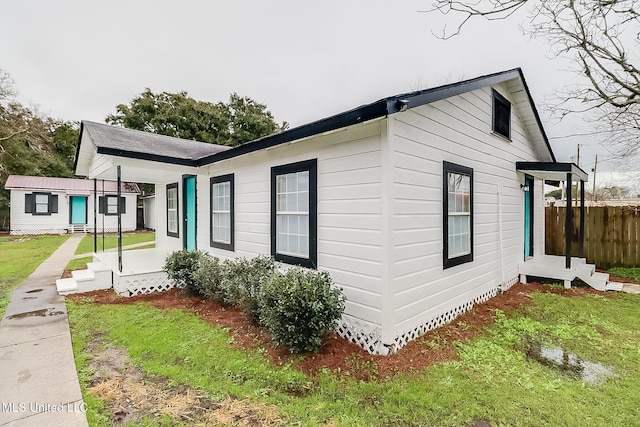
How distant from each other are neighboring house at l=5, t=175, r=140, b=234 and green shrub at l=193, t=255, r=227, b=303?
52.4 ft

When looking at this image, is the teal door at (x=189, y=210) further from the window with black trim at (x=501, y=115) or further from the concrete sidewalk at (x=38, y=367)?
the window with black trim at (x=501, y=115)

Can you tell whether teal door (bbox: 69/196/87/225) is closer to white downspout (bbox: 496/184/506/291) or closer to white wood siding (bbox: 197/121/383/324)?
white wood siding (bbox: 197/121/383/324)

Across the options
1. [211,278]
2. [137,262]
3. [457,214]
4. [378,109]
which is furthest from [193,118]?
[378,109]

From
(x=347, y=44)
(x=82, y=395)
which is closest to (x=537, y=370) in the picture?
(x=82, y=395)

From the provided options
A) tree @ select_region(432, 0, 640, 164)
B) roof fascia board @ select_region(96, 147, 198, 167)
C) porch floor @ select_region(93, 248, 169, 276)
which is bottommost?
porch floor @ select_region(93, 248, 169, 276)

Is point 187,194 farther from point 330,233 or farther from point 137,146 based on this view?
point 330,233

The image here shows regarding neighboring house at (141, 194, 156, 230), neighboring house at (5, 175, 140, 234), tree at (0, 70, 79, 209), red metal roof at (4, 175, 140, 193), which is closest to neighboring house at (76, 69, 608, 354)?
neighboring house at (5, 175, 140, 234)

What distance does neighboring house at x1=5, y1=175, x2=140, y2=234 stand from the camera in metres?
18.8

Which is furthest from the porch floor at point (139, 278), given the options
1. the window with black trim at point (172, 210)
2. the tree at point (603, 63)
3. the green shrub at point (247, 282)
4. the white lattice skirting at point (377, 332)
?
the tree at point (603, 63)

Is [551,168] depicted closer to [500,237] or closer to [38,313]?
[500,237]

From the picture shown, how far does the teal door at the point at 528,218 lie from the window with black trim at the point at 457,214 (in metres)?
4.03

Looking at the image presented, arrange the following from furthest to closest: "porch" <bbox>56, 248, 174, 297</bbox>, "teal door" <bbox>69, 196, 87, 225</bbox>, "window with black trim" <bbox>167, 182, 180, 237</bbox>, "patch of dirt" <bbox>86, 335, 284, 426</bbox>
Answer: "teal door" <bbox>69, 196, 87, 225</bbox> → "window with black trim" <bbox>167, 182, 180, 237</bbox> → "porch" <bbox>56, 248, 174, 297</bbox> → "patch of dirt" <bbox>86, 335, 284, 426</bbox>

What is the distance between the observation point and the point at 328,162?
435 centimetres

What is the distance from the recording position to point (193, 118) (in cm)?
2377
